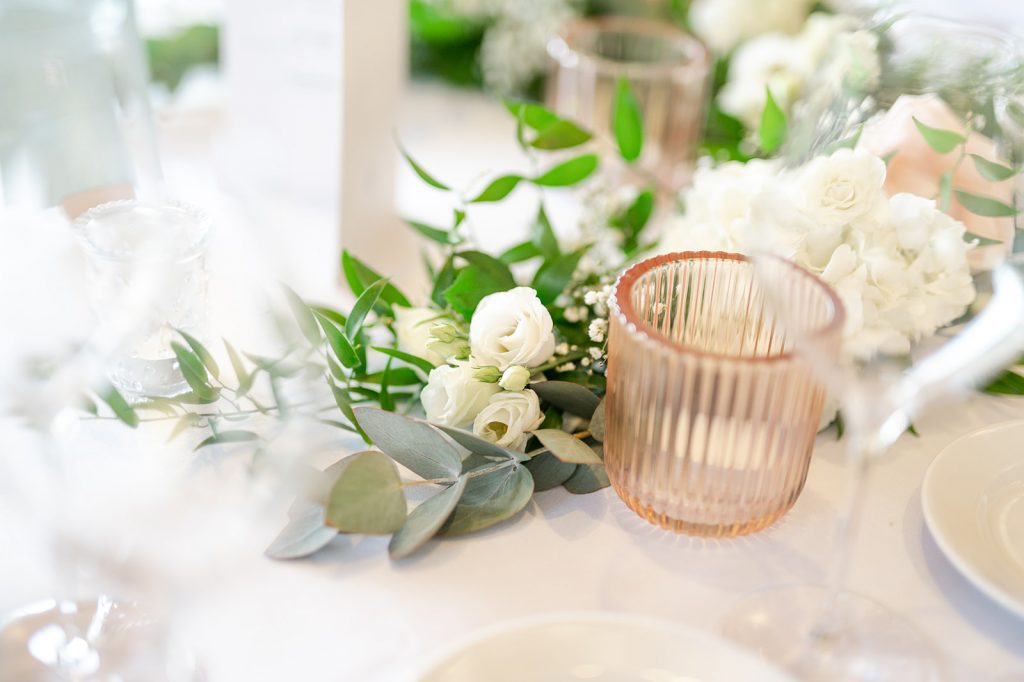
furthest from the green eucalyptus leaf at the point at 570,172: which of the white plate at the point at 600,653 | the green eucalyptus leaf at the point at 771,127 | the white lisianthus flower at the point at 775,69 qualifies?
Answer: the white plate at the point at 600,653

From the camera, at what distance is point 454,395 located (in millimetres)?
465

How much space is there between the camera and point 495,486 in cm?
46

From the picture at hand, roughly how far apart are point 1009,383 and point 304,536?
1.38 feet

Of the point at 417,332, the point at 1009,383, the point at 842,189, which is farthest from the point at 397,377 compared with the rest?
the point at 1009,383

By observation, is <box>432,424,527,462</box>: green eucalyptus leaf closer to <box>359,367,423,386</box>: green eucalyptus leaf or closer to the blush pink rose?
<box>359,367,423,386</box>: green eucalyptus leaf

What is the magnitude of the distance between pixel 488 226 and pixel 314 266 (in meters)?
0.17

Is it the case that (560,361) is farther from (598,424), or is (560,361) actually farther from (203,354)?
(203,354)

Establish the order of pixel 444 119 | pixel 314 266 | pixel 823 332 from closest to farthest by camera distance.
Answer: pixel 823 332, pixel 314 266, pixel 444 119

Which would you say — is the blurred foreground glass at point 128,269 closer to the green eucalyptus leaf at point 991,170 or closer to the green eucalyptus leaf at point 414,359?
the green eucalyptus leaf at point 414,359

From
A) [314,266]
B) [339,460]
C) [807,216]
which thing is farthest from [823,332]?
[314,266]

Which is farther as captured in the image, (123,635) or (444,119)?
(444,119)

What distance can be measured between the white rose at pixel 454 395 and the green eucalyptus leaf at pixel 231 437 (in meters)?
0.09

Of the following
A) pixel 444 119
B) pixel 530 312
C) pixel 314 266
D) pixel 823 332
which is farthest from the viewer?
pixel 444 119

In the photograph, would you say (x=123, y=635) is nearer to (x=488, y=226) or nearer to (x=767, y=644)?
(x=767, y=644)
